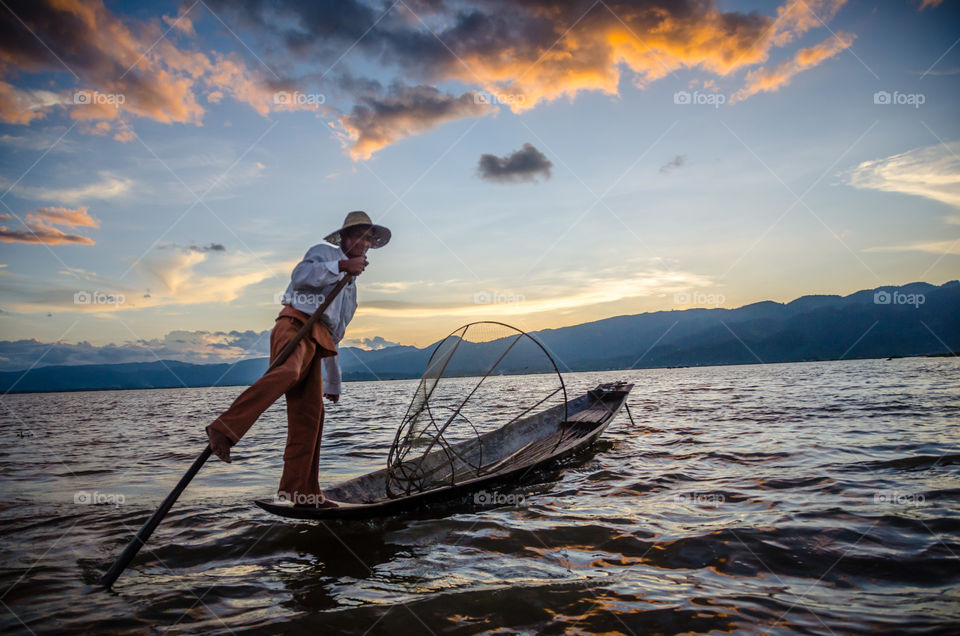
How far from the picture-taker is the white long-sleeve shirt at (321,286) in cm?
446

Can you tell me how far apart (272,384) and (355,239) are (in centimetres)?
165

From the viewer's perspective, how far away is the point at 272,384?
390 centimetres

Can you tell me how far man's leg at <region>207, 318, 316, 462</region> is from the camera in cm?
350

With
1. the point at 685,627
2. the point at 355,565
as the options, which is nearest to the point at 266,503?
the point at 355,565

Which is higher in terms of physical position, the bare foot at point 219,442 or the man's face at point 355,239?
the man's face at point 355,239

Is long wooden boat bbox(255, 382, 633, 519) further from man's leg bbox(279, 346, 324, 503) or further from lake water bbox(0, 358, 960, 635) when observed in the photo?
lake water bbox(0, 358, 960, 635)

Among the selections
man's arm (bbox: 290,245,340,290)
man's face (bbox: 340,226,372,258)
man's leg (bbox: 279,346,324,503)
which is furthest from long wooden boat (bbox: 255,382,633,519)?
man's face (bbox: 340,226,372,258)

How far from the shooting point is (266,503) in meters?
4.28

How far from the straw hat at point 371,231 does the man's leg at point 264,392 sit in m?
1.00

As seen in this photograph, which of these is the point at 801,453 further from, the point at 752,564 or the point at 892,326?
the point at 892,326

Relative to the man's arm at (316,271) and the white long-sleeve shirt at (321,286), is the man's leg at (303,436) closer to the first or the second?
the white long-sleeve shirt at (321,286)

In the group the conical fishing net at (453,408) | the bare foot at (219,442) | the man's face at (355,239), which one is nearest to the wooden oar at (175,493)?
the bare foot at (219,442)

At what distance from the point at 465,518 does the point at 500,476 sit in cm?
73

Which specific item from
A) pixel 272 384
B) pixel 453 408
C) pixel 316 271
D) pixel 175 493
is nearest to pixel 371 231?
pixel 316 271
